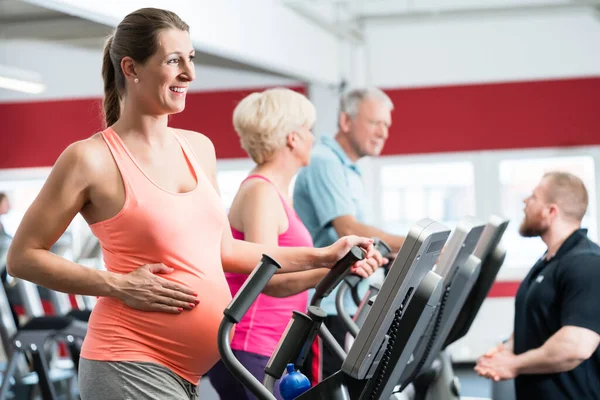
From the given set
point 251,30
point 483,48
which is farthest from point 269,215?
point 483,48

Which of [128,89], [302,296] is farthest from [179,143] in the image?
[302,296]

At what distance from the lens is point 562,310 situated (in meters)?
3.13

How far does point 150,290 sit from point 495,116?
7447 millimetres

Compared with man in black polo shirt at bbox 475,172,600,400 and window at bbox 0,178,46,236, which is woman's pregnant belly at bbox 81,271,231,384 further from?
window at bbox 0,178,46,236

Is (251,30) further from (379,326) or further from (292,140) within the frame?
(379,326)

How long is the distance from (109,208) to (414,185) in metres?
7.23

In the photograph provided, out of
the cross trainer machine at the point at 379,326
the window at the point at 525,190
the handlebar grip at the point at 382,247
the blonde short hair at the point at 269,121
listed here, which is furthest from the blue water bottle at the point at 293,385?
the window at the point at 525,190

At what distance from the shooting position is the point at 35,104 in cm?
952

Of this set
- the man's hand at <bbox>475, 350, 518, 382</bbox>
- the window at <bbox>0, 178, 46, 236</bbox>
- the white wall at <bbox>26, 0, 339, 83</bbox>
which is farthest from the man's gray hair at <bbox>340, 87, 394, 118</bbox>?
the window at <bbox>0, 178, 46, 236</bbox>

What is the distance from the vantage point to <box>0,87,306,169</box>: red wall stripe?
30.1ft

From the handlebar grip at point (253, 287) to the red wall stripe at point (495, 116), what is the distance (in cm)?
736

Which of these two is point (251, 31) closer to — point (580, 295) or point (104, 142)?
point (580, 295)

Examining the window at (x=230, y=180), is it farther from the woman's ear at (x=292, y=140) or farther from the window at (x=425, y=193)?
the woman's ear at (x=292, y=140)

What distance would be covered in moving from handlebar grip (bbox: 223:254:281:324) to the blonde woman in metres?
0.61
